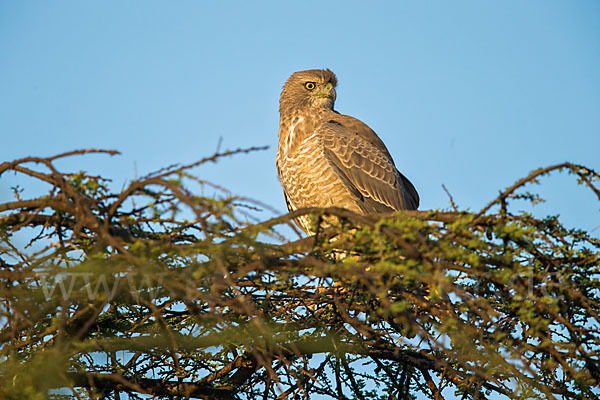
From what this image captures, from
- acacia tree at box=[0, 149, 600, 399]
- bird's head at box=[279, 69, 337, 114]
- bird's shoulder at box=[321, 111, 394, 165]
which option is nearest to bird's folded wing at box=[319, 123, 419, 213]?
bird's shoulder at box=[321, 111, 394, 165]

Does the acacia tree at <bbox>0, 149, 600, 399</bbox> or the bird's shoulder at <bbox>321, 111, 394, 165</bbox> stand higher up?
the bird's shoulder at <bbox>321, 111, 394, 165</bbox>

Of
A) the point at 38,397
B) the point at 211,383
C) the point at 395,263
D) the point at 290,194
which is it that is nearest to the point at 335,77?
the point at 290,194

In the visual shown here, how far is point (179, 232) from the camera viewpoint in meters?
3.76

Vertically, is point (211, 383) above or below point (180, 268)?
below

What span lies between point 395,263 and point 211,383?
235 centimetres

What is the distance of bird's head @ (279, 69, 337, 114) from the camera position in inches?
316

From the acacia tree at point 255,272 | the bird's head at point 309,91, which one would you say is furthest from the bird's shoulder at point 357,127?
the acacia tree at point 255,272

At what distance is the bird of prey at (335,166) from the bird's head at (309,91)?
0.11 meters

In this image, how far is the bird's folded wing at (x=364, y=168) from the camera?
22.7ft

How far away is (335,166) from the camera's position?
22.6 feet

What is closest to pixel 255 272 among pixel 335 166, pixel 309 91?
pixel 335 166

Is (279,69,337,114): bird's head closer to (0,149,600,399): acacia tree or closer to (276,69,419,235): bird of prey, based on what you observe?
(276,69,419,235): bird of prey

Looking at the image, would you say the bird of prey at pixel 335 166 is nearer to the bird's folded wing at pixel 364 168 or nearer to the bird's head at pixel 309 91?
the bird's folded wing at pixel 364 168

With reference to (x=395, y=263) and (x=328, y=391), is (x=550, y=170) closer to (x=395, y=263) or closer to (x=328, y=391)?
(x=395, y=263)
